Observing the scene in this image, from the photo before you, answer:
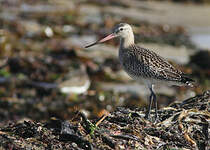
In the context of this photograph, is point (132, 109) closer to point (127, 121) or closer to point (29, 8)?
point (127, 121)

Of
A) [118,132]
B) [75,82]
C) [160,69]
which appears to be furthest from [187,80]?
[75,82]

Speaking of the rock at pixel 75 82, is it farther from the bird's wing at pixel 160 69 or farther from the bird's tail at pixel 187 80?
the bird's tail at pixel 187 80

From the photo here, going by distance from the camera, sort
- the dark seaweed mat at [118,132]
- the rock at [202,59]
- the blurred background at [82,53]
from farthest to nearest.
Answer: the rock at [202,59] < the blurred background at [82,53] < the dark seaweed mat at [118,132]

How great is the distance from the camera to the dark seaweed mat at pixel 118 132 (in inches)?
161

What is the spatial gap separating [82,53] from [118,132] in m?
7.74

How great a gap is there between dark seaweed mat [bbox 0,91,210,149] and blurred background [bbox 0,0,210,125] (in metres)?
0.71

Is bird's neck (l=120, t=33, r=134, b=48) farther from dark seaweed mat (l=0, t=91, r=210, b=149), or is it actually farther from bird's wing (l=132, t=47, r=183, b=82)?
dark seaweed mat (l=0, t=91, r=210, b=149)

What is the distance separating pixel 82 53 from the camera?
12.0 metres

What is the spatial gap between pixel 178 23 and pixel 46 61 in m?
8.83

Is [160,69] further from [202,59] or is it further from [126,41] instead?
[202,59]

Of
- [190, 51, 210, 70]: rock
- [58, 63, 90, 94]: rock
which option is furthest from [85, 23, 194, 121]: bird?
[190, 51, 210, 70]: rock

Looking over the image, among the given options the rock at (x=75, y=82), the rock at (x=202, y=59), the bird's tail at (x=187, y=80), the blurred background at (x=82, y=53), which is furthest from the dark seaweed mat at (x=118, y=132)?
the rock at (x=202, y=59)

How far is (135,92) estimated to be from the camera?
10.1 meters

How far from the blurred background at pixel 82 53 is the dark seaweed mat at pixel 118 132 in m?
0.71
